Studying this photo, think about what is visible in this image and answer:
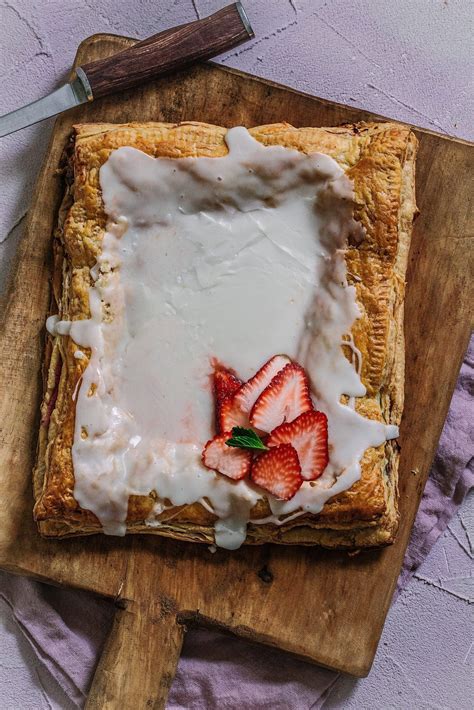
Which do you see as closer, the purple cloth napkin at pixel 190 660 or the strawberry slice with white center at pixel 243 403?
the strawberry slice with white center at pixel 243 403

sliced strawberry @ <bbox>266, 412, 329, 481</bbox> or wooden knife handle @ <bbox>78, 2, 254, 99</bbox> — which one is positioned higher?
wooden knife handle @ <bbox>78, 2, 254, 99</bbox>

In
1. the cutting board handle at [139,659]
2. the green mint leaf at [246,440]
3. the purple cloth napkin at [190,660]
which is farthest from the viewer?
the purple cloth napkin at [190,660]

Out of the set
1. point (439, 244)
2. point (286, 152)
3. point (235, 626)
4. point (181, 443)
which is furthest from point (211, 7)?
point (235, 626)

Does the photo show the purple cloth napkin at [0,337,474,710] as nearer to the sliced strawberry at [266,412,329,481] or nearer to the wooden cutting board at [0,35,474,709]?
the wooden cutting board at [0,35,474,709]

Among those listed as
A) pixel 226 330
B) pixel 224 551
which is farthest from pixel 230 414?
pixel 224 551

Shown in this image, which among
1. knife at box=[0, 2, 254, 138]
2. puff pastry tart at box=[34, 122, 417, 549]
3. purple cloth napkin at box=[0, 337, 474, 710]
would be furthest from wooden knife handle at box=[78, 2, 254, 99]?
purple cloth napkin at box=[0, 337, 474, 710]

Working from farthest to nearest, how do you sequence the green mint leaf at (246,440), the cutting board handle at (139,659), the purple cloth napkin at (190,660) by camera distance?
the purple cloth napkin at (190,660)
the cutting board handle at (139,659)
the green mint leaf at (246,440)

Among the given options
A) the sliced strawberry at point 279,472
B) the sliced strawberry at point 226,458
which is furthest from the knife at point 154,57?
the sliced strawberry at point 279,472

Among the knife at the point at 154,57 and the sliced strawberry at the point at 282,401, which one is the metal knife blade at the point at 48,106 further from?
the sliced strawberry at the point at 282,401

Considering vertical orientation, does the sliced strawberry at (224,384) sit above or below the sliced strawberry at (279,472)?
above
